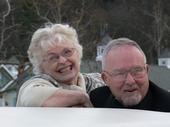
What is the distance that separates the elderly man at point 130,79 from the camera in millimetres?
1810

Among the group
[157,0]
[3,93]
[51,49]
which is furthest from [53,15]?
[51,49]

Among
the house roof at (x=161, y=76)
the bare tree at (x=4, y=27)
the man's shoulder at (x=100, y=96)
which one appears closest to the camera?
the man's shoulder at (x=100, y=96)

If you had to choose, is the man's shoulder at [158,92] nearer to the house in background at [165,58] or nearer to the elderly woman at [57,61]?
the elderly woman at [57,61]

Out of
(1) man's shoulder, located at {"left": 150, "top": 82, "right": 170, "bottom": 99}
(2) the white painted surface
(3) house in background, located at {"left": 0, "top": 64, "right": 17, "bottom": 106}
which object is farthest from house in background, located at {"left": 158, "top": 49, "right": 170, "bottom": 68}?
(2) the white painted surface

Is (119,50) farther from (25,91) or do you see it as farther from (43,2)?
(43,2)

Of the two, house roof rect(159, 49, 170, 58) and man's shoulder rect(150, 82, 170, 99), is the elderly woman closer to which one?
man's shoulder rect(150, 82, 170, 99)

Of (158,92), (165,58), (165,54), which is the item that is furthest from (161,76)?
(158,92)

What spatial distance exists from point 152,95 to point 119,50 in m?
0.18

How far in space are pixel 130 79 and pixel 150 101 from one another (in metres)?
0.10

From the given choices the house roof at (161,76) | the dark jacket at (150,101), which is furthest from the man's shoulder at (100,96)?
the house roof at (161,76)

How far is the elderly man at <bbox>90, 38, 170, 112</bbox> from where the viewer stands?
181cm

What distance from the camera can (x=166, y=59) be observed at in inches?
1996

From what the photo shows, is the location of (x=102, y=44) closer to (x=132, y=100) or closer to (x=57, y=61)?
(x=57, y=61)

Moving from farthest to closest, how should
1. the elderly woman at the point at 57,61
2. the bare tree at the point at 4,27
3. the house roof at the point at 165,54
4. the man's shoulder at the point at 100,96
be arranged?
1. the house roof at the point at 165,54
2. the bare tree at the point at 4,27
3. the elderly woman at the point at 57,61
4. the man's shoulder at the point at 100,96
